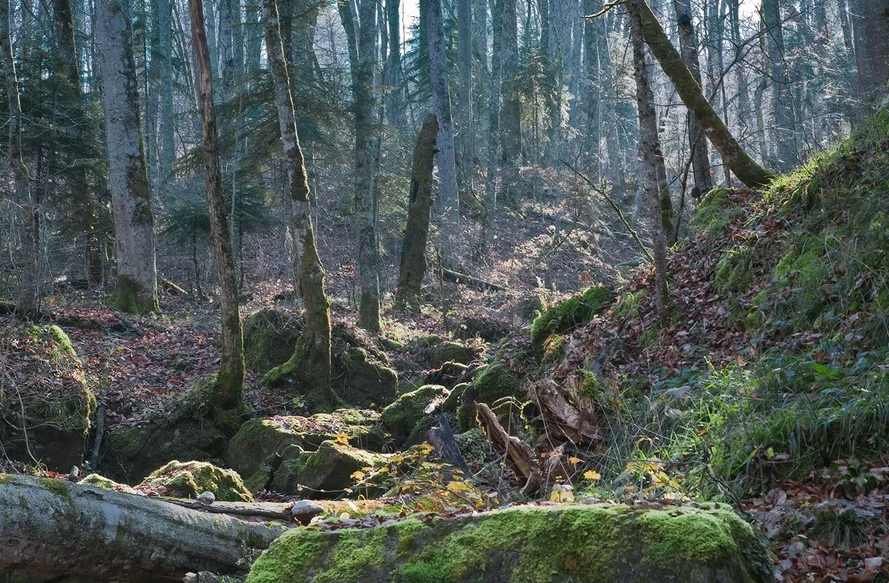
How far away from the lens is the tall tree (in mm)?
16094

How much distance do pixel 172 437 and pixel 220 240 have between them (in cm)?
268

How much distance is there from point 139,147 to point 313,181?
19.9ft

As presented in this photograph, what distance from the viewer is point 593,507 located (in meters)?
2.96

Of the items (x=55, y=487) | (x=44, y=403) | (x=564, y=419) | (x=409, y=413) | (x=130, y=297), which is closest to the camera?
(x=55, y=487)

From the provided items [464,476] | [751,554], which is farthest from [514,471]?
[751,554]

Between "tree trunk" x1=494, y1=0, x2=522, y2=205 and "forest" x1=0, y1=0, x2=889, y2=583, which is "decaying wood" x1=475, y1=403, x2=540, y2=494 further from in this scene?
"tree trunk" x1=494, y1=0, x2=522, y2=205

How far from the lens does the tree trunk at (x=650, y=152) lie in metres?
8.51

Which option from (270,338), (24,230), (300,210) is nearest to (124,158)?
(24,230)

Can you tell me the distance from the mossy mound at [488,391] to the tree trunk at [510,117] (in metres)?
26.8

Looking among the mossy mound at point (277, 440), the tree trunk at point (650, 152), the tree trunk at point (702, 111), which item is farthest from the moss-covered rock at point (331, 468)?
the tree trunk at point (702, 111)

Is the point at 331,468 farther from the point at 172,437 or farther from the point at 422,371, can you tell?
the point at 422,371

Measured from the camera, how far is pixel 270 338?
44.1 feet

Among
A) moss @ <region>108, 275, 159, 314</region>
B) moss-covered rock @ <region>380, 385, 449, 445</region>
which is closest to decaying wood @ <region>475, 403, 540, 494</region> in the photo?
moss-covered rock @ <region>380, 385, 449, 445</region>

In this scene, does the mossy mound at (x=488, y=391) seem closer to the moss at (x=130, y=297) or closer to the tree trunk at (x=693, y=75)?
the tree trunk at (x=693, y=75)
